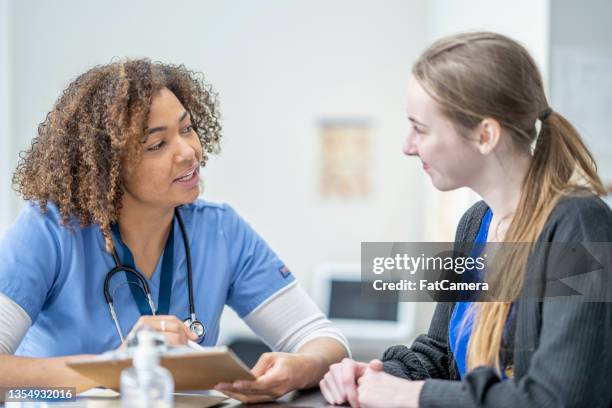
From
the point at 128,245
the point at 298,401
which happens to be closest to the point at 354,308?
the point at 128,245

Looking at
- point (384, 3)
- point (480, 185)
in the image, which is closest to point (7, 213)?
point (384, 3)

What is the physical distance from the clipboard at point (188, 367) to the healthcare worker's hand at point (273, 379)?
0.09 feet

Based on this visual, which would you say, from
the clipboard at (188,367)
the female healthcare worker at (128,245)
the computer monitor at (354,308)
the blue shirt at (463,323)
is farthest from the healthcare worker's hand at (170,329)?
the computer monitor at (354,308)

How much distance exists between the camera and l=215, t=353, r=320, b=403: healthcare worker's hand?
117 cm

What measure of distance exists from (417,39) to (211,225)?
2489 mm

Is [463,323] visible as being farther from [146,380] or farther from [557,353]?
[146,380]

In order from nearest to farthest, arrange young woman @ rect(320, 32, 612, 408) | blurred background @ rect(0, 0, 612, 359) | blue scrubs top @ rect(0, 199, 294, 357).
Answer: young woman @ rect(320, 32, 612, 408)
blue scrubs top @ rect(0, 199, 294, 357)
blurred background @ rect(0, 0, 612, 359)

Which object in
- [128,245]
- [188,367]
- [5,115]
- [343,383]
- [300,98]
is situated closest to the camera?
[188,367]

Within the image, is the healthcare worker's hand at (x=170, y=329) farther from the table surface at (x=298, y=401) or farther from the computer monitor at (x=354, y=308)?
the computer monitor at (x=354, y=308)

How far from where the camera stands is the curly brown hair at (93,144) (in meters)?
1.45

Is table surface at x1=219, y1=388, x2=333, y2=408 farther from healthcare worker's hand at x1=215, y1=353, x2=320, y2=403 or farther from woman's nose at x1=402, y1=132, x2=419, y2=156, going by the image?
woman's nose at x1=402, y1=132, x2=419, y2=156

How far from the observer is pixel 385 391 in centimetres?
109

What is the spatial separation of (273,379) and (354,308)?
241cm

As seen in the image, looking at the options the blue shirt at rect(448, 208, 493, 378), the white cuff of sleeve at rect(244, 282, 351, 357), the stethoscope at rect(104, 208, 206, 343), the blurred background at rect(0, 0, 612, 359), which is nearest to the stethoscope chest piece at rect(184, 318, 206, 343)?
the stethoscope at rect(104, 208, 206, 343)
